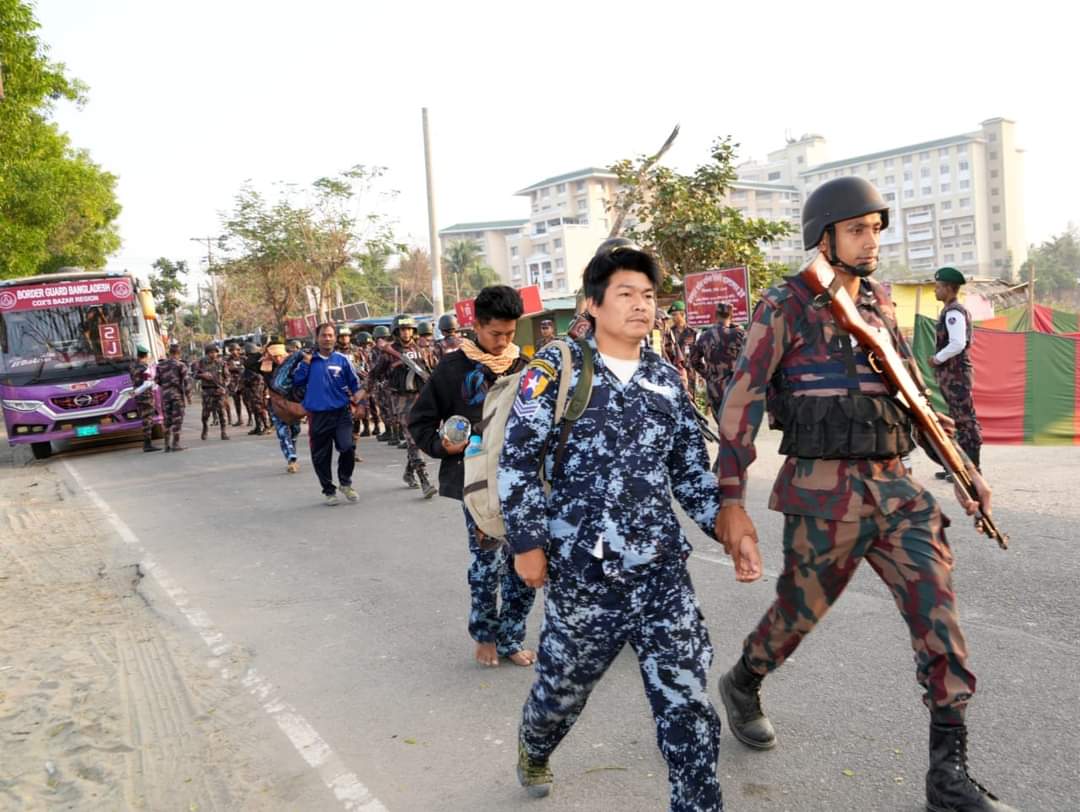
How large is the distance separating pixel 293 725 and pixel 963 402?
6222mm

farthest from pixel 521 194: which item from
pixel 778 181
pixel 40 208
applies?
pixel 40 208

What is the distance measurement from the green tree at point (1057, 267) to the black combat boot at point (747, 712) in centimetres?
6783

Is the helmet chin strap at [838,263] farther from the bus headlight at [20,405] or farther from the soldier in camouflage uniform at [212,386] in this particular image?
the soldier in camouflage uniform at [212,386]

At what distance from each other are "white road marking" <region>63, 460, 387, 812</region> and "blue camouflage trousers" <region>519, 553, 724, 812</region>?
957 millimetres

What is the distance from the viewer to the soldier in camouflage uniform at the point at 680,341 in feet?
44.6

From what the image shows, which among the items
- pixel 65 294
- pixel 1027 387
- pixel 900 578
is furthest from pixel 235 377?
pixel 900 578

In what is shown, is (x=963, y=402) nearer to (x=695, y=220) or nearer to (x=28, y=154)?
(x=695, y=220)

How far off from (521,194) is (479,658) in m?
111

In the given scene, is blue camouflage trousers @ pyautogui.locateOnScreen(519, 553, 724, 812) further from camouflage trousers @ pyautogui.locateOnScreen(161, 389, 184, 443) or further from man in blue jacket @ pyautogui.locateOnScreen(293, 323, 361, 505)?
camouflage trousers @ pyautogui.locateOnScreen(161, 389, 184, 443)

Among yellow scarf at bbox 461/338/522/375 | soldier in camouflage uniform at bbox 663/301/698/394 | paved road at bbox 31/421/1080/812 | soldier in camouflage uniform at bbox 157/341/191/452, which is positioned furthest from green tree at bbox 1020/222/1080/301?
yellow scarf at bbox 461/338/522/375

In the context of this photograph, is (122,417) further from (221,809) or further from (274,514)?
(221,809)

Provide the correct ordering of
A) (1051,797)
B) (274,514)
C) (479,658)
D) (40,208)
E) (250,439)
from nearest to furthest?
(1051,797), (479,658), (274,514), (250,439), (40,208)

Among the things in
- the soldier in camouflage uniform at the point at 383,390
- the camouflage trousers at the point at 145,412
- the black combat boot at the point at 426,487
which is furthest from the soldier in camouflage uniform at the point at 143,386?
the black combat boot at the point at 426,487

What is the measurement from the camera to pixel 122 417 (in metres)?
15.7
